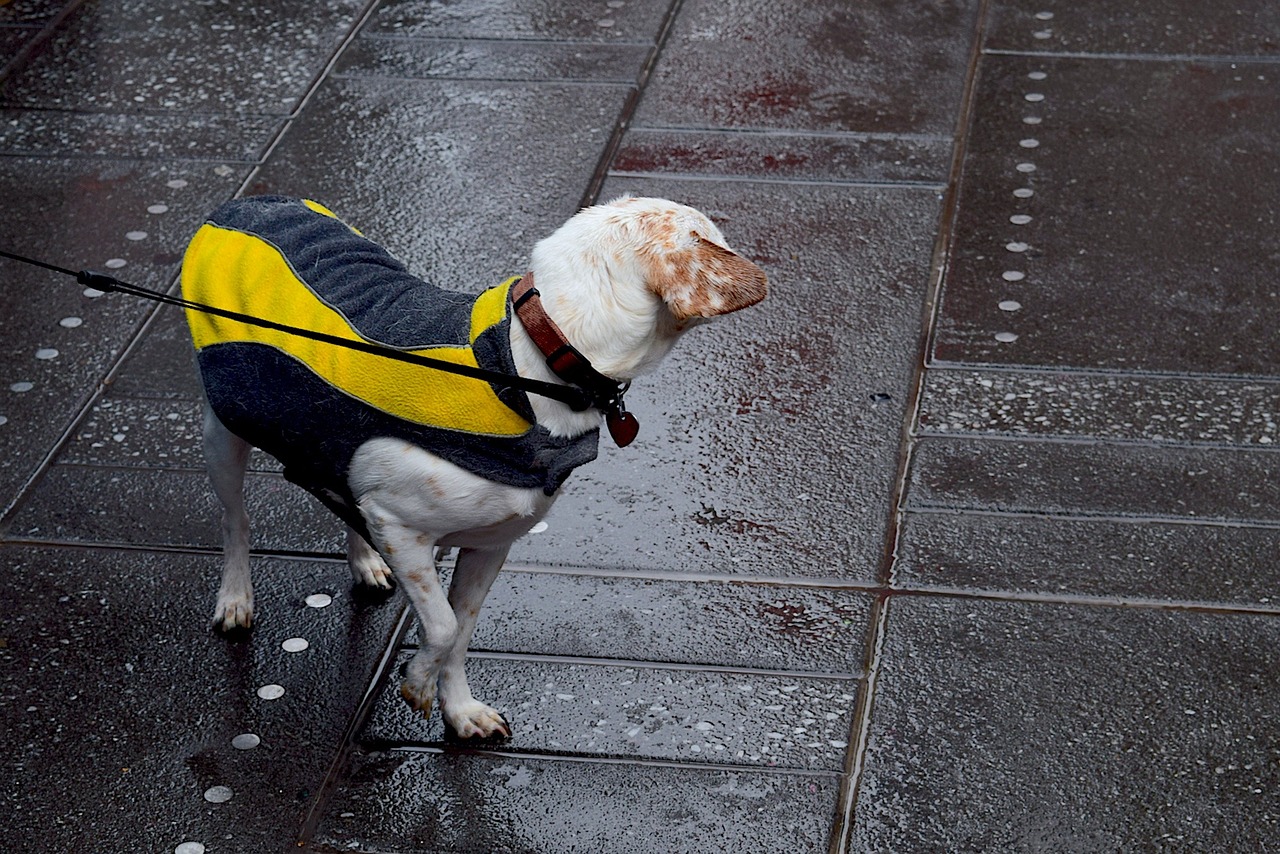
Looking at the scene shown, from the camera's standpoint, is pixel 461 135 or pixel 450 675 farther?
pixel 461 135

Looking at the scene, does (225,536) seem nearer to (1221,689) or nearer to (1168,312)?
(1221,689)

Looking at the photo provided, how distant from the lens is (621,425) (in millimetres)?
3285

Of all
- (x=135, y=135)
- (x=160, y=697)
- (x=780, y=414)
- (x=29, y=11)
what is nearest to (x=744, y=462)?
Answer: (x=780, y=414)

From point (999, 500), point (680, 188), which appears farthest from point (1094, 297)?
point (680, 188)

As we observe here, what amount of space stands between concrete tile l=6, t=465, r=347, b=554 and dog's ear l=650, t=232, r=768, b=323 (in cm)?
181

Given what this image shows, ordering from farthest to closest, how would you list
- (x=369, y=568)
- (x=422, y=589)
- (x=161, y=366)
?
(x=161, y=366)
(x=369, y=568)
(x=422, y=589)

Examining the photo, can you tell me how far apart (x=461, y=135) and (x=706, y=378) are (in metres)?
2.14

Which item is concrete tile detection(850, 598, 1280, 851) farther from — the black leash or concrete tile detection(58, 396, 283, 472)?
concrete tile detection(58, 396, 283, 472)

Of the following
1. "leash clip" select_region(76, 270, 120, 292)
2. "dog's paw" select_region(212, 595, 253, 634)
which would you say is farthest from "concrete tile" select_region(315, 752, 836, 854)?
"leash clip" select_region(76, 270, 120, 292)

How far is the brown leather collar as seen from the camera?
3.12 metres

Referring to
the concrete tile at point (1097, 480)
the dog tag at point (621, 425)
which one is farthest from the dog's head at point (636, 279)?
the concrete tile at point (1097, 480)

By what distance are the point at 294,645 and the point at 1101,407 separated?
2.70m

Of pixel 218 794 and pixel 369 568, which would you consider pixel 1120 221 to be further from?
pixel 218 794

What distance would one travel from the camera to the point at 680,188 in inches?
246
